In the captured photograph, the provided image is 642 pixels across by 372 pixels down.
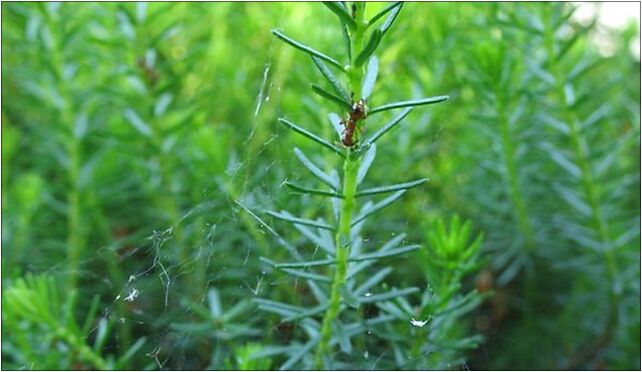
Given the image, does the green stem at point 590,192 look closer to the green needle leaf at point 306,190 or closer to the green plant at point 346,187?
the green plant at point 346,187

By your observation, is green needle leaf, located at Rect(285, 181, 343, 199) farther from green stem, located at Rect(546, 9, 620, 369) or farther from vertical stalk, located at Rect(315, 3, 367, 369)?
green stem, located at Rect(546, 9, 620, 369)

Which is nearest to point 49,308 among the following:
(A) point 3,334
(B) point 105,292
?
(A) point 3,334

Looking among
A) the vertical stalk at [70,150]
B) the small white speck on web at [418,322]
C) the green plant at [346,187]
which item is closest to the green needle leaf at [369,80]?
the green plant at [346,187]

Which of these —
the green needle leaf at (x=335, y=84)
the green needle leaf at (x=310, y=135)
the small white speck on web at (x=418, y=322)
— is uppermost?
the green needle leaf at (x=335, y=84)

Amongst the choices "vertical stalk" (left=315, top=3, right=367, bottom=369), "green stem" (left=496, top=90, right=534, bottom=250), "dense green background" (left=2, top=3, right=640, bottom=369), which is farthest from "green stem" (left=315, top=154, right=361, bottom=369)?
"green stem" (left=496, top=90, right=534, bottom=250)

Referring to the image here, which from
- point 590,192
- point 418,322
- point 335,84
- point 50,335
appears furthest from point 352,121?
point 590,192
